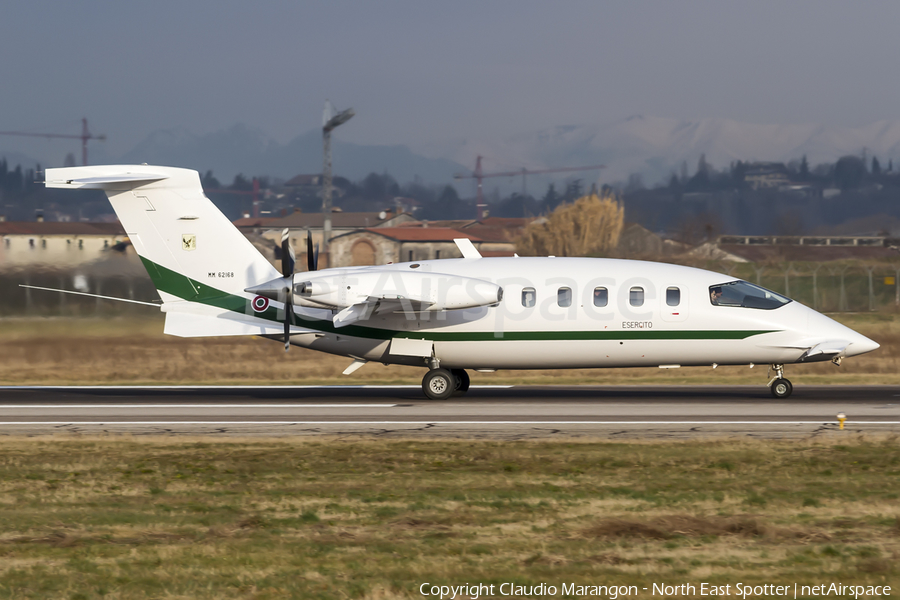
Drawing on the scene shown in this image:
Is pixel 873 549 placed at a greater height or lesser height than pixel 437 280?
lesser

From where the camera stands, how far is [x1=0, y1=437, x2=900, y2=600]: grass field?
912 cm

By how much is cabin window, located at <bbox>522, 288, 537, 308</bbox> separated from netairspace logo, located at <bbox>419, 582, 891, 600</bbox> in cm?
1625

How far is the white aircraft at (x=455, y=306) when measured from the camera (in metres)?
24.2

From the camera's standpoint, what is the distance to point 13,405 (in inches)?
970

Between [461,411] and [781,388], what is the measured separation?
8.78 meters

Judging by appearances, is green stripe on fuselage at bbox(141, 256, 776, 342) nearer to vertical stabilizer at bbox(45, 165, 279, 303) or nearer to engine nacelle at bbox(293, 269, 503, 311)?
vertical stabilizer at bbox(45, 165, 279, 303)

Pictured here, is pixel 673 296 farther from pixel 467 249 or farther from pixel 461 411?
pixel 461 411

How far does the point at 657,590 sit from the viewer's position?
28.1 ft

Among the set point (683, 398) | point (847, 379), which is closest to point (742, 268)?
point (847, 379)

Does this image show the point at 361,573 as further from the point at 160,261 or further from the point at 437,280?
the point at 160,261

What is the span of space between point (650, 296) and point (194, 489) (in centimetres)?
1451

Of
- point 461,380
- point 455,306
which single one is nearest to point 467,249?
point 455,306

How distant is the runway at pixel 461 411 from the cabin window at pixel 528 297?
2.58 m

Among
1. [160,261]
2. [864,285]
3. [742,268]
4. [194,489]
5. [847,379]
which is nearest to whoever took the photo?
[194,489]
